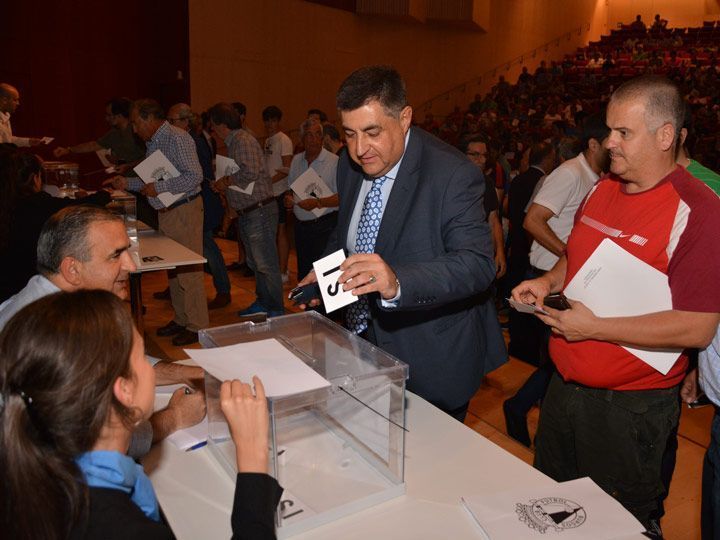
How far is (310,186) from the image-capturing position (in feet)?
16.8

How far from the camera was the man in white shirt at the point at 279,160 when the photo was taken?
246 inches

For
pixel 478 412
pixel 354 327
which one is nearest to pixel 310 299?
pixel 354 327

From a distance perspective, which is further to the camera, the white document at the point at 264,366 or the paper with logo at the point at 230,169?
the paper with logo at the point at 230,169

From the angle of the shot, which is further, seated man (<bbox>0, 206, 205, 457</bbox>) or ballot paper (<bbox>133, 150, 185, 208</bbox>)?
ballot paper (<bbox>133, 150, 185, 208</bbox>)

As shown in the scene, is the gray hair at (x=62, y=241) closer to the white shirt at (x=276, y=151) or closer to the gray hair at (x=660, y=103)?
the gray hair at (x=660, y=103)

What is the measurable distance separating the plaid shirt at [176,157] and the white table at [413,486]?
10.3ft

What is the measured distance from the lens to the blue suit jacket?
191 cm

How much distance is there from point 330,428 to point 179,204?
3419 mm

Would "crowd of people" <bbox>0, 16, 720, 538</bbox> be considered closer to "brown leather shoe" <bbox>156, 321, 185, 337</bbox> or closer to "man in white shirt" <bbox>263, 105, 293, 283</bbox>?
"brown leather shoe" <bbox>156, 321, 185, 337</bbox>

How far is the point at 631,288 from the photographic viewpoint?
1.71 m

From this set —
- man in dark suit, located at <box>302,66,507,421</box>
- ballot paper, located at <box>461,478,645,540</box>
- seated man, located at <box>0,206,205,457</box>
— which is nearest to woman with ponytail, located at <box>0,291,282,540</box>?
ballot paper, located at <box>461,478,645,540</box>

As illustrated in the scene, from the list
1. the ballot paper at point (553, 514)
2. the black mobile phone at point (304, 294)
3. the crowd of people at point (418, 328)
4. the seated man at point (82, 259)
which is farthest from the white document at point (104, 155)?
the ballot paper at point (553, 514)

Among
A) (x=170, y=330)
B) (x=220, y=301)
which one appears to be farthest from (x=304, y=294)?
(x=220, y=301)

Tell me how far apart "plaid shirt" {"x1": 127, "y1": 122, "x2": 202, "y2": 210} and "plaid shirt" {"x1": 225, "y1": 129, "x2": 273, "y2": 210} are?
50 centimetres
